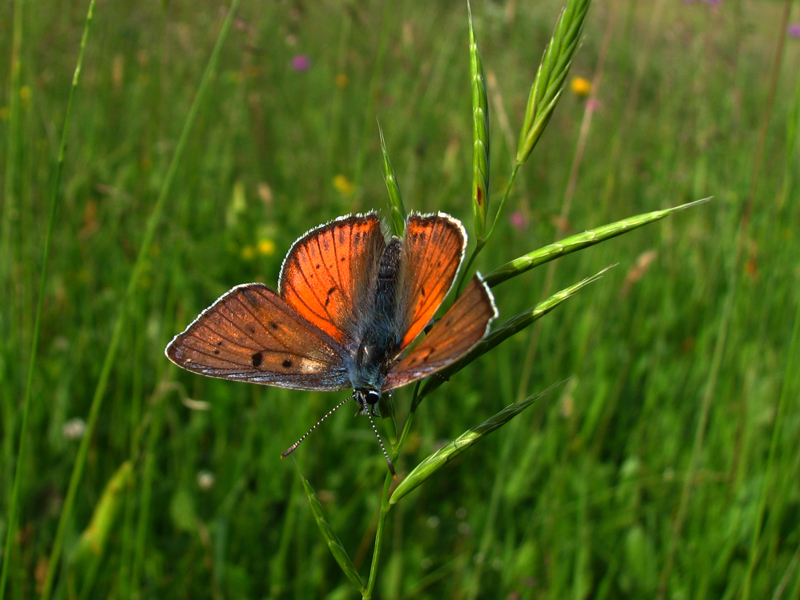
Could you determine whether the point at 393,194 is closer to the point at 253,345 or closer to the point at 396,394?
the point at 253,345

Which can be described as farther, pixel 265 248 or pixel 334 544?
pixel 265 248

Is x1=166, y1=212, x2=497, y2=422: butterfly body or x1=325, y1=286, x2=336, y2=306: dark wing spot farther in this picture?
x1=325, y1=286, x2=336, y2=306: dark wing spot

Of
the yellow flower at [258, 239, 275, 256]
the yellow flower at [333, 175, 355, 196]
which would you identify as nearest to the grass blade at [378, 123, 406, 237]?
the yellow flower at [258, 239, 275, 256]

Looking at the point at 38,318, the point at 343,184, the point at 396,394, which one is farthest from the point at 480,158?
the point at 343,184

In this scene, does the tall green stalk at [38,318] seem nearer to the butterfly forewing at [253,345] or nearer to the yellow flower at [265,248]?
the butterfly forewing at [253,345]

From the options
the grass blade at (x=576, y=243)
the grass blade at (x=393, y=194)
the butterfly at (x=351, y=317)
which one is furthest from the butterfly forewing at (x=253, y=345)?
the grass blade at (x=576, y=243)

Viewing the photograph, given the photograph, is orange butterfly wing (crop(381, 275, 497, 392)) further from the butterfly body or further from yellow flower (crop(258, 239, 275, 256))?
yellow flower (crop(258, 239, 275, 256))

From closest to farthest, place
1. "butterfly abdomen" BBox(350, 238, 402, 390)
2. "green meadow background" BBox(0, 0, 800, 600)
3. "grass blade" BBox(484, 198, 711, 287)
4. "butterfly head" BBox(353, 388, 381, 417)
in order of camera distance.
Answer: "grass blade" BBox(484, 198, 711, 287)
"butterfly head" BBox(353, 388, 381, 417)
"butterfly abdomen" BBox(350, 238, 402, 390)
"green meadow background" BBox(0, 0, 800, 600)
